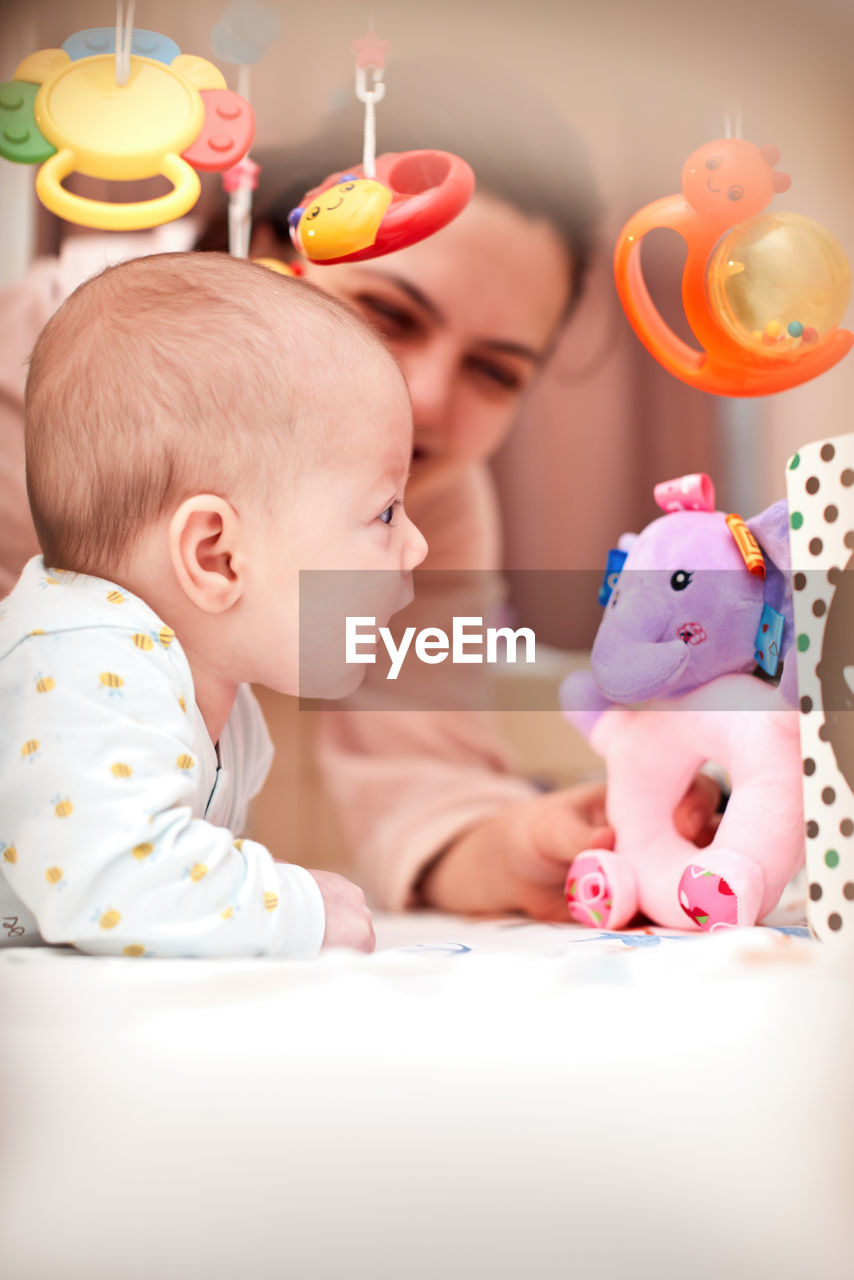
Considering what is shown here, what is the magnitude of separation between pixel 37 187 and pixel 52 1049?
0.50 metres

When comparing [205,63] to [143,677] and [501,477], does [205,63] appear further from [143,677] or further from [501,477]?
[501,477]

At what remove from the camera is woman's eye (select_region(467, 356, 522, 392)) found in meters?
0.95

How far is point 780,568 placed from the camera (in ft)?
2.17

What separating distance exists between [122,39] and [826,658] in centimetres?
53

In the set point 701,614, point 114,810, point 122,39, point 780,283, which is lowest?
point 114,810

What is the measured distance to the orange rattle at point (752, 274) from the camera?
2.10 ft

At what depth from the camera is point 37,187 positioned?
2.07 ft

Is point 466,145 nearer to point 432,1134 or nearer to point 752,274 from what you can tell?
point 752,274

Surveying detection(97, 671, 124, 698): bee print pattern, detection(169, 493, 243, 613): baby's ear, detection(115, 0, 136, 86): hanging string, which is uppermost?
detection(115, 0, 136, 86): hanging string

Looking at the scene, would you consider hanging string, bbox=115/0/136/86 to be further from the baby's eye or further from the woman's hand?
the woman's hand

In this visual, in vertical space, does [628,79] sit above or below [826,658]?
above

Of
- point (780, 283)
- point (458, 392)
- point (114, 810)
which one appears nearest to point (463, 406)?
point (458, 392)

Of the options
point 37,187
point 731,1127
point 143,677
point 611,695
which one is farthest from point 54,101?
point 731,1127

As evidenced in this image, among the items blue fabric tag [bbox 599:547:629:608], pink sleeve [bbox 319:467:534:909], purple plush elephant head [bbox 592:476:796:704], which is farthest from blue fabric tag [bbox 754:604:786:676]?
pink sleeve [bbox 319:467:534:909]
